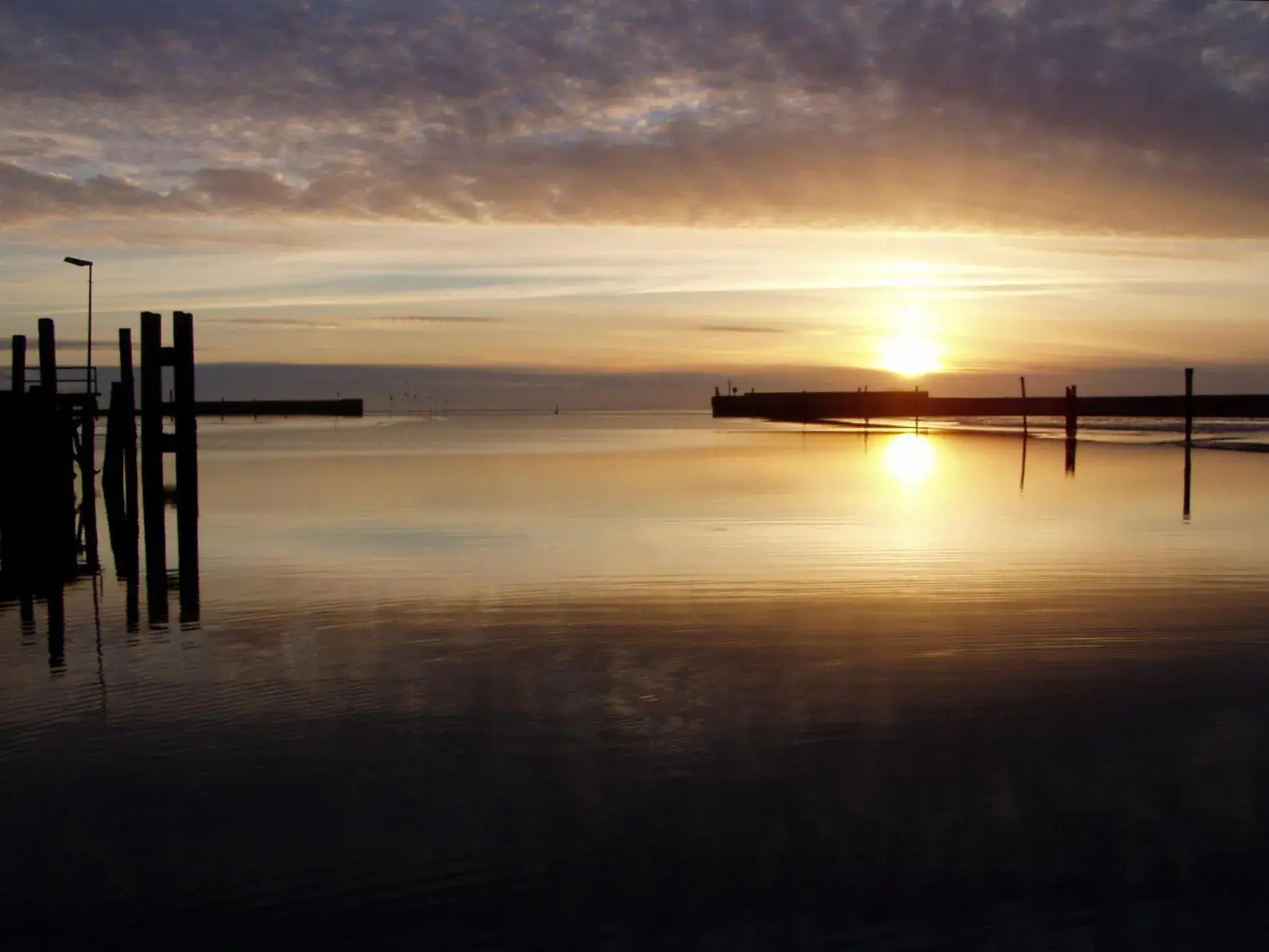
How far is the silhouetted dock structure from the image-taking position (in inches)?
864

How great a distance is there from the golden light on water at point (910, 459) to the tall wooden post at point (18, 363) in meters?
21.3

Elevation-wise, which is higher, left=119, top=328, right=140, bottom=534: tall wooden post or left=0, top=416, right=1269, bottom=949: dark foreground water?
left=119, top=328, right=140, bottom=534: tall wooden post

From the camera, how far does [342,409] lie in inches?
7702

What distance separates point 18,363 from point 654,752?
88.8 ft

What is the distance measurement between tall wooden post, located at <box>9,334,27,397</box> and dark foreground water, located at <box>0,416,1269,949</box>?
1343cm

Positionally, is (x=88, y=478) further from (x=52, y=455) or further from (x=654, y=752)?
(x=654, y=752)

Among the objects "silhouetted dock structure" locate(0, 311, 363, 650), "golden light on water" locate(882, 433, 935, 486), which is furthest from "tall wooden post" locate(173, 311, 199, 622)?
"golden light on water" locate(882, 433, 935, 486)

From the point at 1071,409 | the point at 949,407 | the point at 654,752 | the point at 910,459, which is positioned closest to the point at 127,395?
the point at 654,752

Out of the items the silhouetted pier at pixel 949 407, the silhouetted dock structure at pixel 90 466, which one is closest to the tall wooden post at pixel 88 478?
the silhouetted dock structure at pixel 90 466

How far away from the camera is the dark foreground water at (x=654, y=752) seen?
630cm

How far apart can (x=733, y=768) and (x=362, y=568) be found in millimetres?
10373

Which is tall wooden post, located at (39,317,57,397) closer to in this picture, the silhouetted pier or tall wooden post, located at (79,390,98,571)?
tall wooden post, located at (79,390,98,571)

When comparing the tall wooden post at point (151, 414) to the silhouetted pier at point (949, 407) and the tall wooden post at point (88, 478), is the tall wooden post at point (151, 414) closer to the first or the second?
the tall wooden post at point (88, 478)

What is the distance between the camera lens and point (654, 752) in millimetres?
8672
